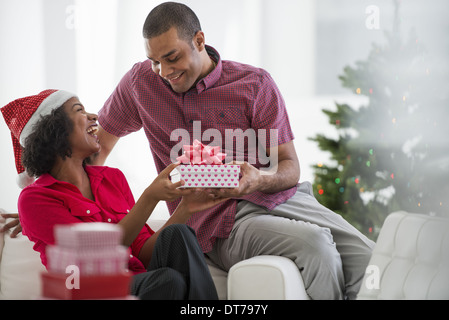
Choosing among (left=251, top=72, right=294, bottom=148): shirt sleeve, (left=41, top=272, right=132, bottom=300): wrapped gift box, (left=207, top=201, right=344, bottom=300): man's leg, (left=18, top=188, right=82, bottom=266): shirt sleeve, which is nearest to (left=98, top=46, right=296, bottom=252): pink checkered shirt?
(left=251, top=72, right=294, bottom=148): shirt sleeve

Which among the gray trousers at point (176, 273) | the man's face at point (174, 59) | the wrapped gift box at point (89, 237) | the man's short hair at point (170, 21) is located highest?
the man's short hair at point (170, 21)

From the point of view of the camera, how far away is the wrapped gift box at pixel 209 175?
199 cm

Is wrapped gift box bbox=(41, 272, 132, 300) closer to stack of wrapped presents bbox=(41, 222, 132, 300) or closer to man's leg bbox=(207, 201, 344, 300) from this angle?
stack of wrapped presents bbox=(41, 222, 132, 300)

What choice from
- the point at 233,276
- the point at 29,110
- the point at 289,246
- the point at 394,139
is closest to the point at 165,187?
the point at 233,276

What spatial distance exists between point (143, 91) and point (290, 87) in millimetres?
2113

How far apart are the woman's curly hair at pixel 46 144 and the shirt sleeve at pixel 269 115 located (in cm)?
79

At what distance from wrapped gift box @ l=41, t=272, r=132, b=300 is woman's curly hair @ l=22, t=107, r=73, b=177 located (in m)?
0.83

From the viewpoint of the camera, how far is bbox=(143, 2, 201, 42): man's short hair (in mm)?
2324

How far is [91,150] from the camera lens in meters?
2.18

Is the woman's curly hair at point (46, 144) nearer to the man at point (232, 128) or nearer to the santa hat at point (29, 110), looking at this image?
the santa hat at point (29, 110)

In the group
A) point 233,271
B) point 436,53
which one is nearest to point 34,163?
point 233,271

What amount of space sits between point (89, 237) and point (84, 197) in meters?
0.88

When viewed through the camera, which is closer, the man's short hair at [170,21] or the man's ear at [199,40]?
the man's short hair at [170,21]

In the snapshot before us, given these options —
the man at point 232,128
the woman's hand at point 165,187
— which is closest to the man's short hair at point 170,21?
the man at point 232,128
